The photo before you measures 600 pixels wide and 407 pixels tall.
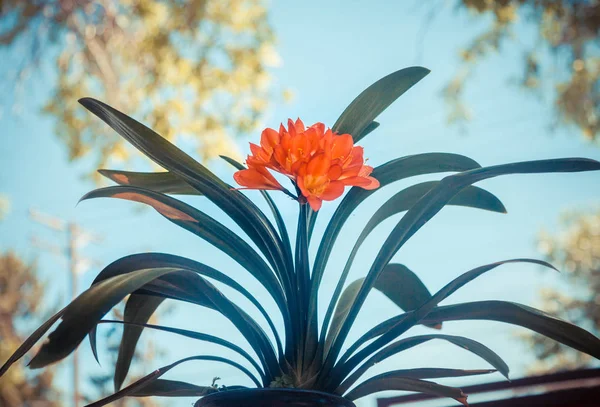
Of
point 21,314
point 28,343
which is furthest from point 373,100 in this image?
point 21,314

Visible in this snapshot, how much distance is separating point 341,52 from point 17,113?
3721mm

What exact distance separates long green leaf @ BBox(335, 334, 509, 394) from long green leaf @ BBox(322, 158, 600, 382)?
3cm

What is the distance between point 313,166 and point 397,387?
28cm

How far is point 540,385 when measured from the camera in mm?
1175

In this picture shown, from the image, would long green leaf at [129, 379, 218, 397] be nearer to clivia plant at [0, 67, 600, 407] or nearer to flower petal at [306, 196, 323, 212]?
clivia plant at [0, 67, 600, 407]

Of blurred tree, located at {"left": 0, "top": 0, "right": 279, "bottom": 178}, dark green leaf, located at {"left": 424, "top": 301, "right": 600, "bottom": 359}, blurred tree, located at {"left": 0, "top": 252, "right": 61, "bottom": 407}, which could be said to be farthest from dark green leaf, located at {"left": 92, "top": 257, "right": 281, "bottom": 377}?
blurred tree, located at {"left": 0, "top": 252, "right": 61, "bottom": 407}

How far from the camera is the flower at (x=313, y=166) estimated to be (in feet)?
2.10

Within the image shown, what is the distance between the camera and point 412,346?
2.22 feet

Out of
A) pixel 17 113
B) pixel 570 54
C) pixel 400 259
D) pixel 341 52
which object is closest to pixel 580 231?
pixel 341 52

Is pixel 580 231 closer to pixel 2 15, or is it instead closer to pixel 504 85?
pixel 504 85

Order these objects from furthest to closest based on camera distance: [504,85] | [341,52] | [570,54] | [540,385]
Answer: [341,52] < [504,85] < [570,54] < [540,385]

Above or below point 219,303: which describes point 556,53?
above

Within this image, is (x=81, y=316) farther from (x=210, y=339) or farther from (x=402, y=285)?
(x=402, y=285)

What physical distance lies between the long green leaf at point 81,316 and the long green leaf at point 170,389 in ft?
0.63
